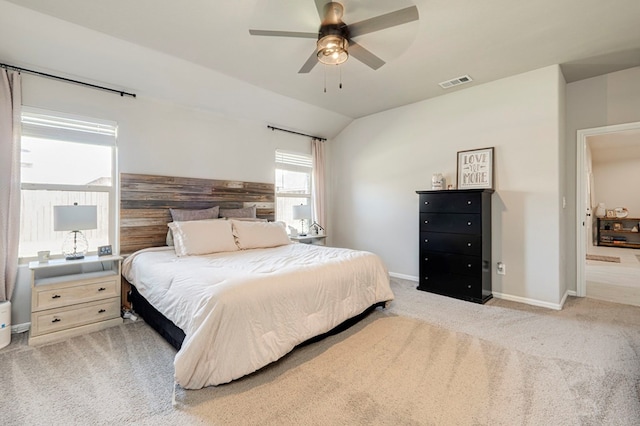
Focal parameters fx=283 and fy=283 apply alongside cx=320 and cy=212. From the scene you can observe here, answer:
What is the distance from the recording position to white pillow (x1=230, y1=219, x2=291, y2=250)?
11.2 ft

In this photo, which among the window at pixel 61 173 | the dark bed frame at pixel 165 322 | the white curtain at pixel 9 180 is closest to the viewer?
the dark bed frame at pixel 165 322

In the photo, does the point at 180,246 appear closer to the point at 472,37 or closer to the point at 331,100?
the point at 331,100

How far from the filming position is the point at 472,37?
263cm

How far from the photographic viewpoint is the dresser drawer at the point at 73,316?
93.7 inches

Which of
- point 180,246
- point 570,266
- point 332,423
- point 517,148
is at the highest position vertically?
point 517,148

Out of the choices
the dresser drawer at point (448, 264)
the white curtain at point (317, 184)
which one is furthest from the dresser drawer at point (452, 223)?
the white curtain at point (317, 184)

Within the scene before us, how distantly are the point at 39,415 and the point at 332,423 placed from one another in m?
1.61

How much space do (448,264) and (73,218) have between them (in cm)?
411

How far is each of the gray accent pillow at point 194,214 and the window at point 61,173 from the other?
2.09 ft

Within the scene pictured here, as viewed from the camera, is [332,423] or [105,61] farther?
[105,61]

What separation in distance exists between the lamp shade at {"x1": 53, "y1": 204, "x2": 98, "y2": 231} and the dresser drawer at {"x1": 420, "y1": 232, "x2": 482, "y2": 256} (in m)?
3.80

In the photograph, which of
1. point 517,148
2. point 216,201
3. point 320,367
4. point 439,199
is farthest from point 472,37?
point 216,201

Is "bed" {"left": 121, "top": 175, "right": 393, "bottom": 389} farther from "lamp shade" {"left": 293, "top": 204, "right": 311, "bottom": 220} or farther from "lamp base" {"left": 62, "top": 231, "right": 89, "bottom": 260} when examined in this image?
"lamp shade" {"left": 293, "top": 204, "right": 311, "bottom": 220}

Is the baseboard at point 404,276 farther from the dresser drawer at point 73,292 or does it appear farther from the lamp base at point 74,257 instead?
the lamp base at point 74,257
